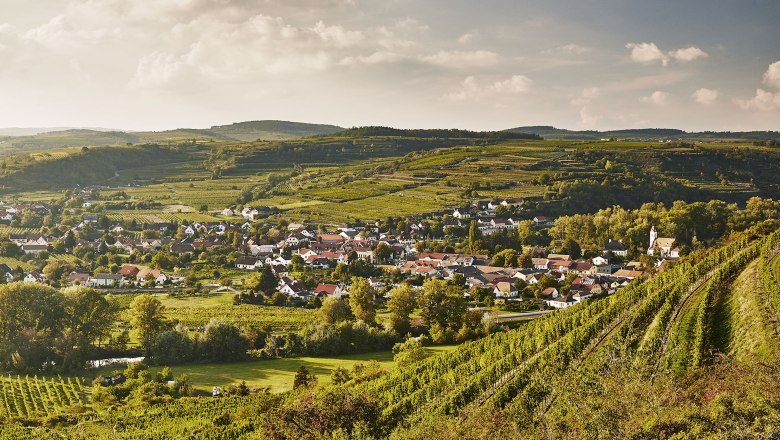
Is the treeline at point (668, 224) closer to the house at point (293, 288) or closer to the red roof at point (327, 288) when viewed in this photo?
the red roof at point (327, 288)

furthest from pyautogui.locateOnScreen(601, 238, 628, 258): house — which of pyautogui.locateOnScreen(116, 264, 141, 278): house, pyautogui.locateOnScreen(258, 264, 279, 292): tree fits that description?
pyautogui.locateOnScreen(116, 264, 141, 278): house

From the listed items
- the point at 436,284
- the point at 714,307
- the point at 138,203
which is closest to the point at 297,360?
the point at 436,284

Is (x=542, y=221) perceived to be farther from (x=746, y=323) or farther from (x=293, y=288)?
(x=746, y=323)

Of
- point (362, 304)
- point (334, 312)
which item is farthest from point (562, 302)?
point (334, 312)

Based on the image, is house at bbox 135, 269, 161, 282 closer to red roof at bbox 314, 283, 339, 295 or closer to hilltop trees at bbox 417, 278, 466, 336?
red roof at bbox 314, 283, 339, 295

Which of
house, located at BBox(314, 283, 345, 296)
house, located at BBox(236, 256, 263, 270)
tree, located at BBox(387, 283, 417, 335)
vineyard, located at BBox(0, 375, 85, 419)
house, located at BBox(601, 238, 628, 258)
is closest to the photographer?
vineyard, located at BBox(0, 375, 85, 419)
